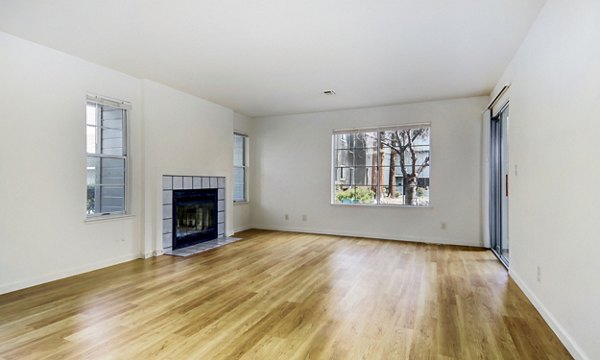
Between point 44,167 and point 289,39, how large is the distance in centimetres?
290

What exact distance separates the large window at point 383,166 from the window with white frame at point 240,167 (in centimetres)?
200

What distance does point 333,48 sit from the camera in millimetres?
3443

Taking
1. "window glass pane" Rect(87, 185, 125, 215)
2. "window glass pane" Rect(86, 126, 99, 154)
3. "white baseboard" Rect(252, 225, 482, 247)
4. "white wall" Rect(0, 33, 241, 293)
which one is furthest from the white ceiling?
"white baseboard" Rect(252, 225, 482, 247)

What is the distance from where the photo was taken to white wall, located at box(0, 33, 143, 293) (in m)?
3.15

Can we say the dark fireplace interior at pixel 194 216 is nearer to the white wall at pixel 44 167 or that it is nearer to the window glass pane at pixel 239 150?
the white wall at pixel 44 167

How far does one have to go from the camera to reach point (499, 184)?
4777mm

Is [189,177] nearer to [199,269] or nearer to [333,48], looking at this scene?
[199,269]

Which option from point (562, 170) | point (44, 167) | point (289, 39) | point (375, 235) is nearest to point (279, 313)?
point (562, 170)

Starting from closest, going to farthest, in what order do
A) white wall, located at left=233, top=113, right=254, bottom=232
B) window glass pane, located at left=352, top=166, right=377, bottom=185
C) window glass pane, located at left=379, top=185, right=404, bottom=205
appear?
window glass pane, located at left=379, top=185, right=404, bottom=205
window glass pane, located at left=352, top=166, right=377, bottom=185
white wall, located at left=233, top=113, right=254, bottom=232

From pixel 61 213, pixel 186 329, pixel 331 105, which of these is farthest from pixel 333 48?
pixel 61 213

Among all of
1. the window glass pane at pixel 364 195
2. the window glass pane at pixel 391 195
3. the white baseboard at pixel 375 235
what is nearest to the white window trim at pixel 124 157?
the white baseboard at pixel 375 235

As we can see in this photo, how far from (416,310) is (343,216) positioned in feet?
12.0

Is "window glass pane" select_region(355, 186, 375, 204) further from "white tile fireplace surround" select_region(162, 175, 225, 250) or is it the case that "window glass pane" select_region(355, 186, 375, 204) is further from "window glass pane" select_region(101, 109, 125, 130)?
"window glass pane" select_region(101, 109, 125, 130)

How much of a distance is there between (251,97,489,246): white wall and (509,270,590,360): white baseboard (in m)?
2.37
